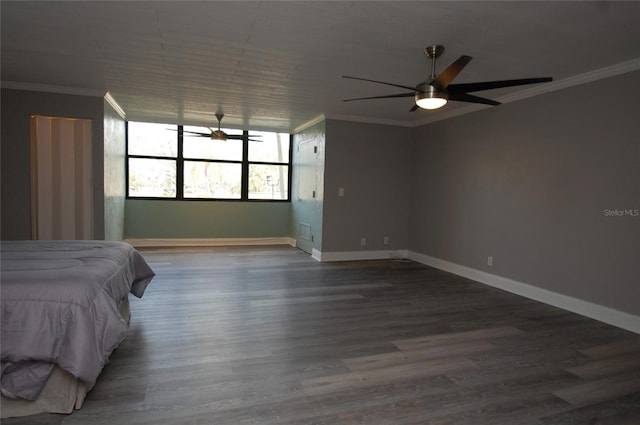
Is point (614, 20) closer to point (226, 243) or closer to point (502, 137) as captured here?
point (502, 137)

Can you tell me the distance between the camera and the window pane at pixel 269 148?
7.74 meters

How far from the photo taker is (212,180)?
7555mm

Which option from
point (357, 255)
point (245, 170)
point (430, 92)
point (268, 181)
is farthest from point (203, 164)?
point (430, 92)

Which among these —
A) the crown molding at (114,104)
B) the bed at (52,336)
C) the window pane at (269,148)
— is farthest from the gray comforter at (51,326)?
the window pane at (269,148)

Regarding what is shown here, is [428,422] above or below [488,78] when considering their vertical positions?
below

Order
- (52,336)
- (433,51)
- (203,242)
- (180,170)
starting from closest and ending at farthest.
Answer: (52,336) < (433,51) < (180,170) < (203,242)

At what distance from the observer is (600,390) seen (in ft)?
7.55

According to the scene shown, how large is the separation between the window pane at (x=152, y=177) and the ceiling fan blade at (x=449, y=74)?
5846 mm

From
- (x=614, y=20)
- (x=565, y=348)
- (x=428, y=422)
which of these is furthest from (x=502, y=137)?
(x=428, y=422)

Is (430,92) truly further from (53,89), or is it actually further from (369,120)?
(53,89)

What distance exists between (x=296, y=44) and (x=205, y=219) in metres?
5.14

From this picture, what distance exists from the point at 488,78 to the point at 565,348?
2.74 m

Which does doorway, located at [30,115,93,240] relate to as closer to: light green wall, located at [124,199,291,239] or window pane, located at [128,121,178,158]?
window pane, located at [128,121,178,158]

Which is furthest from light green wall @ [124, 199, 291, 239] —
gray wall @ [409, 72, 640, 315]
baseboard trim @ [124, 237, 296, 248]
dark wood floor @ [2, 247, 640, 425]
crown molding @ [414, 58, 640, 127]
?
crown molding @ [414, 58, 640, 127]
